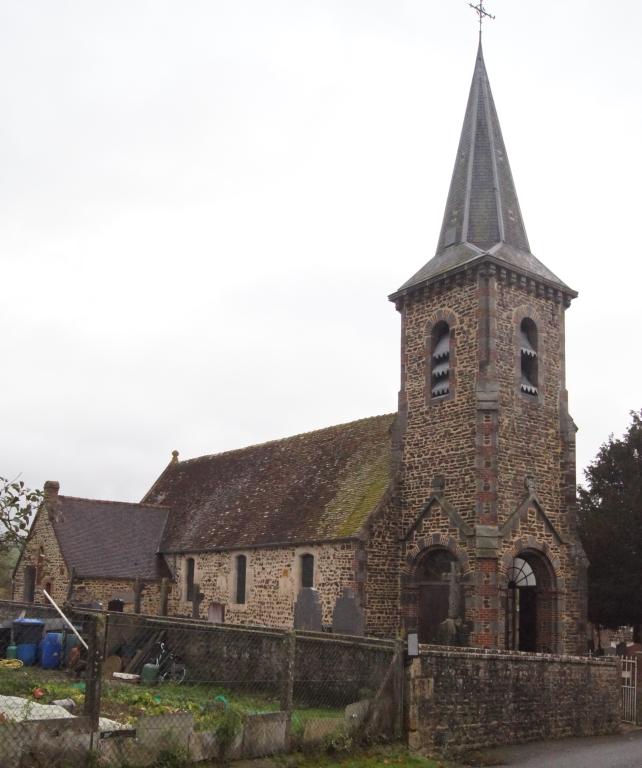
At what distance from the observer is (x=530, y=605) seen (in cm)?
2402

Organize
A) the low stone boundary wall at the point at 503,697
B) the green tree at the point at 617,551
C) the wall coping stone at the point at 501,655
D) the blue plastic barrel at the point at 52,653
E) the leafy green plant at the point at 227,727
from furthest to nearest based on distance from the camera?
the green tree at the point at 617,551 < the blue plastic barrel at the point at 52,653 < the wall coping stone at the point at 501,655 < the low stone boundary wall at the point at 503,697 < the leafy green plant at the point at 227,727

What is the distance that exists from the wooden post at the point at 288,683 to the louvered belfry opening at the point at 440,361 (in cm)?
1400

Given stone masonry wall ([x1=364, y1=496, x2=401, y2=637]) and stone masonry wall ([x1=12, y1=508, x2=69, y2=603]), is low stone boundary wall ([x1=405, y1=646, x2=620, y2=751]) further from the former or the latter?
stone masonry wall ([x1=12, y1=508, x2=69, y2=603])

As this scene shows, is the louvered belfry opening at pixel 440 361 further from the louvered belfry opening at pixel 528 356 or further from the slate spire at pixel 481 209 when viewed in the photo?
the louvered belfry opening at pixel 528 356

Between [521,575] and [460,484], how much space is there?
3.11 meters

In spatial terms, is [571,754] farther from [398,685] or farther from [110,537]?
[110,537]

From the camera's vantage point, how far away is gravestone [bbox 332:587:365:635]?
62.0 ft

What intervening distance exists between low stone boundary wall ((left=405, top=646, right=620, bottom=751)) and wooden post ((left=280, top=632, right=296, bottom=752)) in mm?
2155

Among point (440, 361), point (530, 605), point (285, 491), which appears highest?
point (440, 361)

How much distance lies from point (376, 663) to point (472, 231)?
1659cm

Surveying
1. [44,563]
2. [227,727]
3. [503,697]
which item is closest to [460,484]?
[503,697]

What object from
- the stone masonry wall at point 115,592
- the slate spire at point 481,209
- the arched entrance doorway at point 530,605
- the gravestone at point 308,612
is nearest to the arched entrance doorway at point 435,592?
the arched entrance doorway at point 530,605

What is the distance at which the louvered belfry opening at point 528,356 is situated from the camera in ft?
80.6

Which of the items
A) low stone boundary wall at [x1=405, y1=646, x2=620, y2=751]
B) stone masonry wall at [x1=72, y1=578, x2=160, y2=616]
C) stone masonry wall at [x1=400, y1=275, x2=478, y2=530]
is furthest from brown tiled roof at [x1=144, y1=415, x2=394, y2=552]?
low stone boundary wall at [x1=405, y1=646, x2=620, y2=751]
